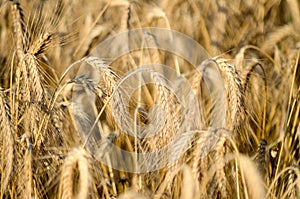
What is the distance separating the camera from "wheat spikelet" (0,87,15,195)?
72.4 inches

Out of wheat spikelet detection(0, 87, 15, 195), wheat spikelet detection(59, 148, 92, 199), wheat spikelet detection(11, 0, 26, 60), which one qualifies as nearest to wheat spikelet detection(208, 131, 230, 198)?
wheat spikelet detection(59, 148, 92, 199)

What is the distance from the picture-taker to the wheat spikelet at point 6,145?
6.03ft

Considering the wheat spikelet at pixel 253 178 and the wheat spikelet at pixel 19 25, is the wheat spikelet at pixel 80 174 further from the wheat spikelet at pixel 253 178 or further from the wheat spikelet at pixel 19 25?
the wheat spikelet at pixel 19 25

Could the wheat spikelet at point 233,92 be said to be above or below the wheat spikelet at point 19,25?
below

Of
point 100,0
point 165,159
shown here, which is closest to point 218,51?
point 100,0

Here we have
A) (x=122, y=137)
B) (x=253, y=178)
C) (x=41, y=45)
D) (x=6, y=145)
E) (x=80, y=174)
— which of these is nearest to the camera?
(x=80, y=174)

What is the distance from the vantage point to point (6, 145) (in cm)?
187

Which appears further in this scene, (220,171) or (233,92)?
(233,92)

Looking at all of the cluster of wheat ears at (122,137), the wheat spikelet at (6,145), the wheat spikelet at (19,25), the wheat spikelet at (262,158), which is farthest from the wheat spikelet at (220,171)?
the wheat spikelet at (19,25)

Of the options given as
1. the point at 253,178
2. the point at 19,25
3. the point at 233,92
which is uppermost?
the point at 19,25

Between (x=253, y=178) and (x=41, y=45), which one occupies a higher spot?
(x=41, y=45)

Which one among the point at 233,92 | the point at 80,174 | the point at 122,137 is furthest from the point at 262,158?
the point at 80,174

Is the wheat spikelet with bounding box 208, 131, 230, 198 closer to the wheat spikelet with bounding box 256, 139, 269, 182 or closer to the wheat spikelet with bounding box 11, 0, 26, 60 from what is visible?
the wheat spikelet with bounding box 256, 139, 269, 182

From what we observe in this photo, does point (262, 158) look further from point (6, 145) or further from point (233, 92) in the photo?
point (6, 145)
